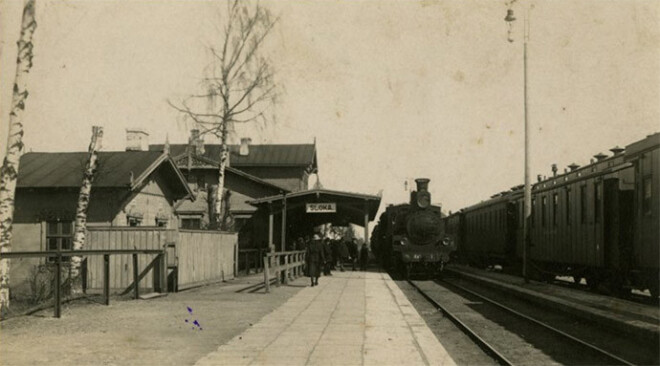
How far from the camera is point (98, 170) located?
20.5m

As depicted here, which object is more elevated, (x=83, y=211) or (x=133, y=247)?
(x=83, y=211)

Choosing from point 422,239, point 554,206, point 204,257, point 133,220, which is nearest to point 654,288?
point 554,206

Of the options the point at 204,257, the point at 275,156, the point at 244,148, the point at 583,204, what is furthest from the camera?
the point at 275,156

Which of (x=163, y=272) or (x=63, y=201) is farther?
(x=63, y=201)

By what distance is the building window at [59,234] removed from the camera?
2042 cm

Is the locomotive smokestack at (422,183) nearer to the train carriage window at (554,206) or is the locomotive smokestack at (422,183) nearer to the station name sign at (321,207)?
the station name sign at (321,207)

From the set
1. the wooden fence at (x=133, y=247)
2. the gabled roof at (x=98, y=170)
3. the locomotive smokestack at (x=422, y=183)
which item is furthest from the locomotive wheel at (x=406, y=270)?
the wooden fence at (x=133, y=247)

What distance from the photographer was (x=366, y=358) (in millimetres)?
8062

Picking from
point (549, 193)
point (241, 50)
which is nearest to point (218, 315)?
point (549, 193)

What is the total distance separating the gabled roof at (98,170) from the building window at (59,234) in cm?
119

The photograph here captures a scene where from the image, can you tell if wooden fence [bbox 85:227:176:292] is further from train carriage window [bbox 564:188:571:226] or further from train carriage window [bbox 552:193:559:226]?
train carriage window [bbox 552:193:559:226]

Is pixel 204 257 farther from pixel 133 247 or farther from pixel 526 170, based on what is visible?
pixel 526 170

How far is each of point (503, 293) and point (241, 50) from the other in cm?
1375

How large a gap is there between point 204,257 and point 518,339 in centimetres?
1063
